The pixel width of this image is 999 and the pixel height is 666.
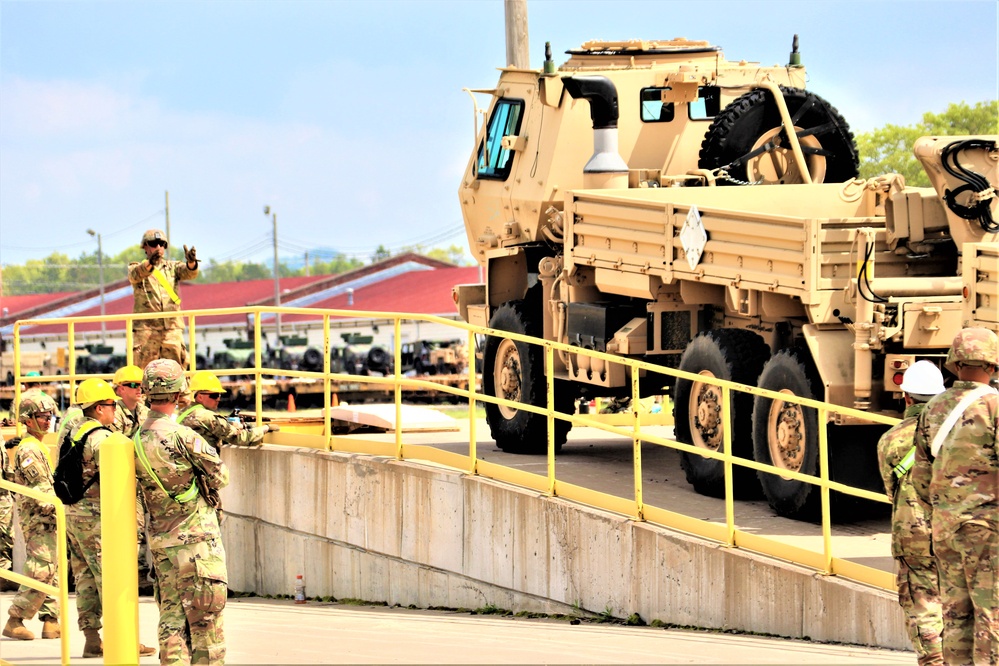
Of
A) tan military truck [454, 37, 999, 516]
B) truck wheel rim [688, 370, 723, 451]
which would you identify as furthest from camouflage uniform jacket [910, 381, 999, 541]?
truck wheel rim [688, 370, 723, 451]

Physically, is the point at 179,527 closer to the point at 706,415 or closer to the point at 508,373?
the point at 706,415

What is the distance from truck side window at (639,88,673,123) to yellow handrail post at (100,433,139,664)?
8481 mm

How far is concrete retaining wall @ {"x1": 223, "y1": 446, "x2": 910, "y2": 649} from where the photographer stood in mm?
10031

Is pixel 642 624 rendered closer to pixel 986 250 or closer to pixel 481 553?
pixel 481 553

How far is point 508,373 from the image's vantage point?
1516 cm

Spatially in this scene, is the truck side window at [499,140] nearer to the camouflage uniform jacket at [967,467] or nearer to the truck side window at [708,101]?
the truck side window at [708,101]

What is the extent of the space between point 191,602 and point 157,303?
7292 millimetres

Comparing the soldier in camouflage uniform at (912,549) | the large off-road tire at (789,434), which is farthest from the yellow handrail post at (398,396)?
the soldier in camouflage uniform at (912,549)

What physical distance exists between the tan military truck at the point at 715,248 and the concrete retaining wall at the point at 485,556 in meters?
1.24

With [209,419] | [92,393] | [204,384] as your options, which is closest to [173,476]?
[209,419]

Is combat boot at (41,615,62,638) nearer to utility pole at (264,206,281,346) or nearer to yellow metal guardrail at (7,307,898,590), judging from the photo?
yellow metal guardrail at (7,307,898,590)

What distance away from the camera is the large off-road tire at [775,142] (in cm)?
1423

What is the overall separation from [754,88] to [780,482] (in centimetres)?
→ 446

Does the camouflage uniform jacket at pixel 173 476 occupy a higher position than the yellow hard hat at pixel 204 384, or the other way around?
the yellow hard hat at pixel 204 384
